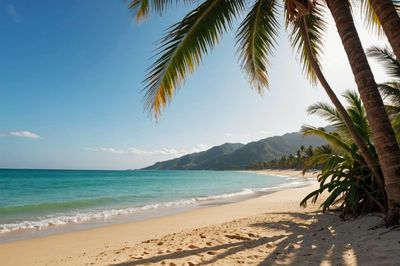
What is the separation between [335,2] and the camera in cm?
439

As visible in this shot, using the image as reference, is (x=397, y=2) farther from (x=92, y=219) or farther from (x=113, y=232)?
(x=92, y=219)

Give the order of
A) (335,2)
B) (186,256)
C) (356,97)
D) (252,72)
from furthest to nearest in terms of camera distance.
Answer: (356,97) < (252,72) < (335,2) < (186,256)

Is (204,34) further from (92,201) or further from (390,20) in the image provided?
(92,201)

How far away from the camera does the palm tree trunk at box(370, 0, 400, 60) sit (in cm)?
376

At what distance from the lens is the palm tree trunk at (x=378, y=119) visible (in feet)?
13.4

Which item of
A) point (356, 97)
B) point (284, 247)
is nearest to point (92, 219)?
point (284, 247)

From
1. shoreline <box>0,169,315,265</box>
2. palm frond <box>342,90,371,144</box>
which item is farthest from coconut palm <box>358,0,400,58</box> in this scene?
shoreline <box>0,169,315,265</box>

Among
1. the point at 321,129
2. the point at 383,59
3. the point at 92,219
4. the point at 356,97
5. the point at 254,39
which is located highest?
the point at 383,59

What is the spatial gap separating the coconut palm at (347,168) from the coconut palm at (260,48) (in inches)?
34.6

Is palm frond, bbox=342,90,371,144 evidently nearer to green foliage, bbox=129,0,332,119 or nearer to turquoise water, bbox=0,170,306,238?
green foliage, bbox=129,0,332,119

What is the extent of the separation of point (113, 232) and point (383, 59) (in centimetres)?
1051

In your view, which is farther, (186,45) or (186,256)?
(186,45)

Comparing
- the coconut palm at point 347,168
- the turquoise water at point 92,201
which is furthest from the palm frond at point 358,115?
the turquoise water at point 92,201

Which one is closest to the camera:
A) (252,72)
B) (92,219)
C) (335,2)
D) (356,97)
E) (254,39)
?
(335,2)
